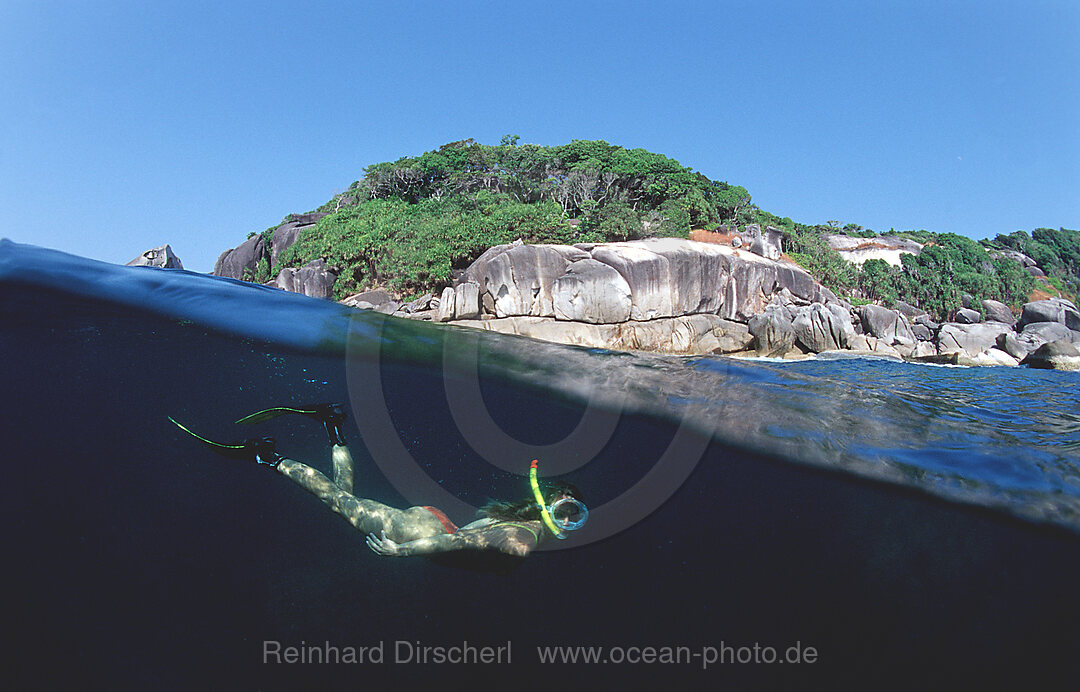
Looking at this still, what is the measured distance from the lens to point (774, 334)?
2608 centimetres

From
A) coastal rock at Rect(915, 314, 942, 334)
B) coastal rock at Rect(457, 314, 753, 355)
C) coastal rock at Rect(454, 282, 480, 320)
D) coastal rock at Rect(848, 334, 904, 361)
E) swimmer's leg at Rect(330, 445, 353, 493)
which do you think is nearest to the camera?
swimmer's leg at Rect(330, 445, 353, 493)

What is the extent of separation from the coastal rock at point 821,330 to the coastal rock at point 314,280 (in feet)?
80.5

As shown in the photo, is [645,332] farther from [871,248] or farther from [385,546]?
[871,248]

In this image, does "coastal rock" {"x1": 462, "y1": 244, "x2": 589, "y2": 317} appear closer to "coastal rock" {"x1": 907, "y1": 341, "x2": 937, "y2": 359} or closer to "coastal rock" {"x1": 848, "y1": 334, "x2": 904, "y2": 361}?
"coastal rock" {"x1": 848, "y1": 334, "x2": 904, "y2": 361}

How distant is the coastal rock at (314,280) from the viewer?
3014 centimetres

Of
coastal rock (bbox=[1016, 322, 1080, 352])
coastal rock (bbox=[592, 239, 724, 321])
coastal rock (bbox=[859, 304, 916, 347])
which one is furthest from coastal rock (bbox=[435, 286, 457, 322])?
coastal rock (bbox=[1016, 322, 1080, 352])

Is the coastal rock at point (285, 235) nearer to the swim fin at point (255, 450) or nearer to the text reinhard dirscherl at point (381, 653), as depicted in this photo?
the text reinhard dirscherl at point (381, 653)

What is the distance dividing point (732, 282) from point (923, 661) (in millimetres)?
21855

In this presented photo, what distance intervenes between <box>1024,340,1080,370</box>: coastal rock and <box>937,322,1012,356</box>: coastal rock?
417 cm

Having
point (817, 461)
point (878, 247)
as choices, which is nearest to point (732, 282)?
point (817, 461)

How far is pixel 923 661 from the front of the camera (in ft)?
24.3

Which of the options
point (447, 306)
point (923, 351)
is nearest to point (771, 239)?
point (923, 351)

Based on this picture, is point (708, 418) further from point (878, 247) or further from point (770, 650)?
point (878, 247)

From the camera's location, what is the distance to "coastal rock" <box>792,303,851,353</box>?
2589cm
